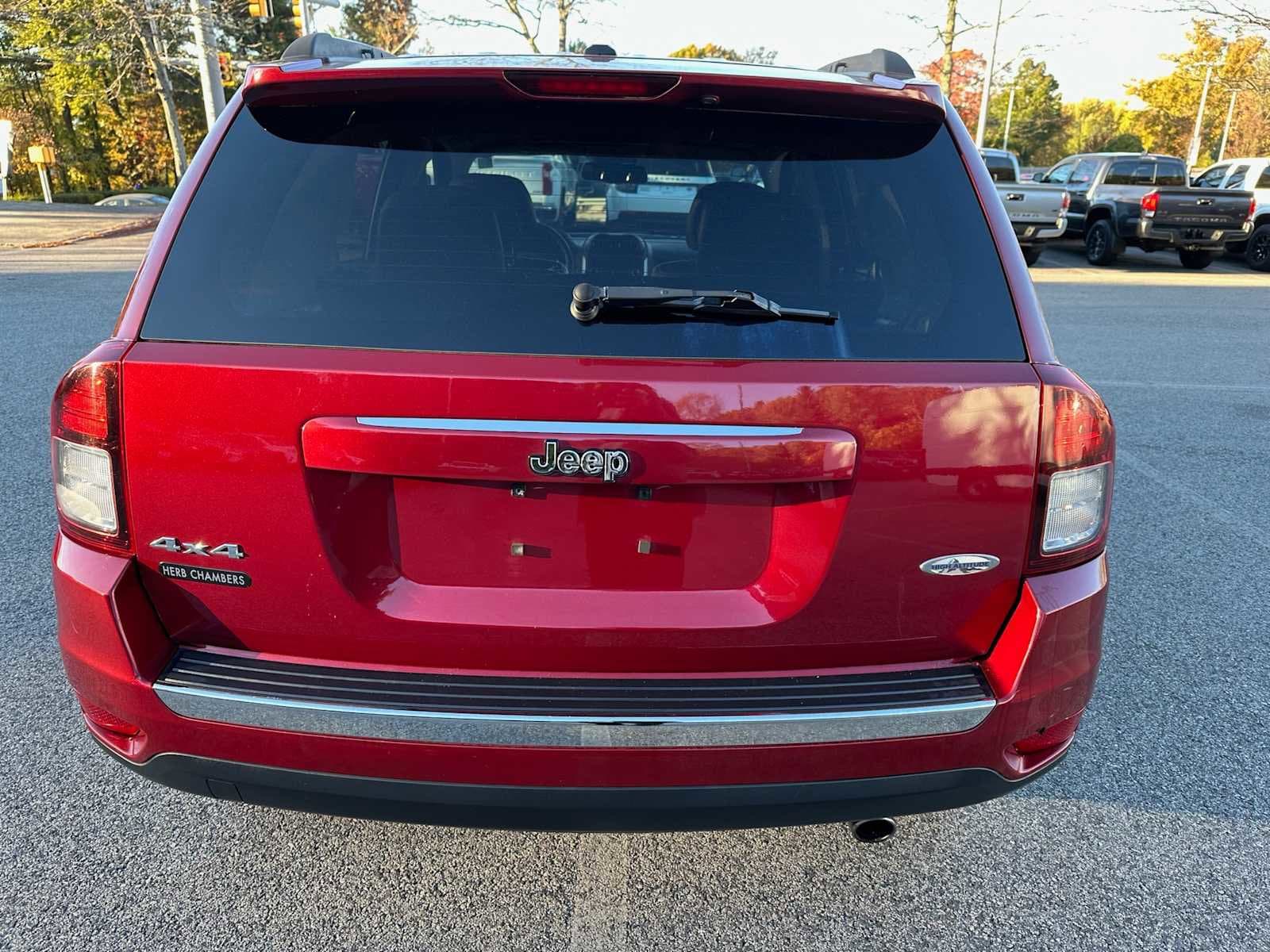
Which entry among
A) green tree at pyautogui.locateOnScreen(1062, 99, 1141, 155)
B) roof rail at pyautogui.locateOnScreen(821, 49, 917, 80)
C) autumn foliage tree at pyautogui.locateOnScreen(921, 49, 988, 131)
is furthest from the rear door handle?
green tree at pyautogui.locateOnScreen(1062, 99, 1141, 155)

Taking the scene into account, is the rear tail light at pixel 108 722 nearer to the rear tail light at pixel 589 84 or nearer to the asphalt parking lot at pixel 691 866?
the asphalt parking lot at pixel 691 866

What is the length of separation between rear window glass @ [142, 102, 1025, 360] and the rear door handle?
159 mm

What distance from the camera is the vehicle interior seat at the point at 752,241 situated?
6.19 ft

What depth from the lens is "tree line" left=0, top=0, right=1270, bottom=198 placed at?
24.3 m

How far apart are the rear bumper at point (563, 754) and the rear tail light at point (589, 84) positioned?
4.08ft

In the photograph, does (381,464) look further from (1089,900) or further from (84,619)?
(1089,900)

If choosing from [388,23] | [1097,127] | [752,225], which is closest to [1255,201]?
[752,225]

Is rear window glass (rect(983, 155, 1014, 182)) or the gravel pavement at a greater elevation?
rear window glass (rect(983, 155, 1014, 182))

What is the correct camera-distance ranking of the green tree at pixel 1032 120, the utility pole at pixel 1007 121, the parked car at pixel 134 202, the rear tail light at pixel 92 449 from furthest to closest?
the green tree at pixel 1032 120, the utility pole at pixel 1007 121, the parked car at pixel 134 202, the rear tail light at pixel 92 449

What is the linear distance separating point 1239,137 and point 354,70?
57170mm

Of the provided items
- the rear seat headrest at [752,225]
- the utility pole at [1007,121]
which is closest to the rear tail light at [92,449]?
the rear seat headrest at [752,225]

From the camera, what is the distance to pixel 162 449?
177 centimetres

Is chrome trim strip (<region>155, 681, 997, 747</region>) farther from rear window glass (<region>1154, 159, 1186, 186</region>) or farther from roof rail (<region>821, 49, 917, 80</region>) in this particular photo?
rear window glass (<region>1154, 159, 1186, 186</region>)

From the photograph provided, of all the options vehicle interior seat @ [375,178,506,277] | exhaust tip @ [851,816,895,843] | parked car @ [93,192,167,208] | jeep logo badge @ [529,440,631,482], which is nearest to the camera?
jeep logo badge @ [529,440,631,482]
